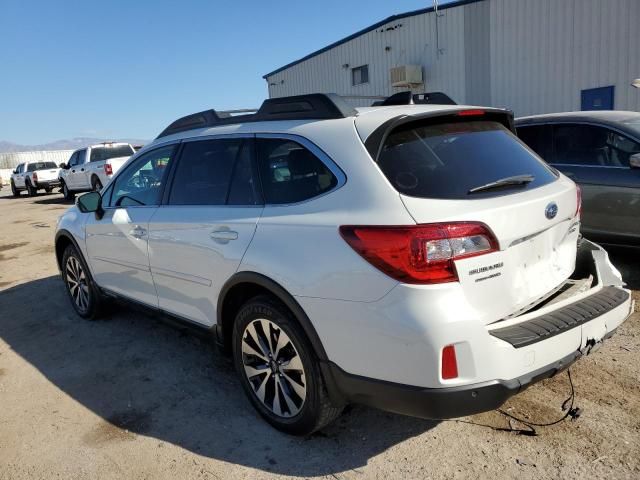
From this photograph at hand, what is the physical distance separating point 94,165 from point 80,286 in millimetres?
13445

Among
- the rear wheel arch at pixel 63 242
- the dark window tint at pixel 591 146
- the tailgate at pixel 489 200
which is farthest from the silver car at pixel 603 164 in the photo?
the rear wheel arch at pixel 63 242

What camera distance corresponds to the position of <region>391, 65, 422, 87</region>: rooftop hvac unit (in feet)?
53.0

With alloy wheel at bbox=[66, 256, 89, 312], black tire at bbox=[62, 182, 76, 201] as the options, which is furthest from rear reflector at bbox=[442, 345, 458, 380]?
black tire at bbox=[62, 182, 76, 201]

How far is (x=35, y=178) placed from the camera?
2512 cm

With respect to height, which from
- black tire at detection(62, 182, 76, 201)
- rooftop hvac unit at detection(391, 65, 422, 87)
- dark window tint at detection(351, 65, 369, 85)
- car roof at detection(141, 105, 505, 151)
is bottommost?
black tire at detection(62, 182, 76, 201)

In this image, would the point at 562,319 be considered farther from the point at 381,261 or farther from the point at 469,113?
the point at 469,113

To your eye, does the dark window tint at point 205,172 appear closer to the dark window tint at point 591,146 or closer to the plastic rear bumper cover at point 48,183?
the dark window tint at point 591,146

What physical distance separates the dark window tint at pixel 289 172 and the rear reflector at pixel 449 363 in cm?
93

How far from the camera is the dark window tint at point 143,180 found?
3795 mm

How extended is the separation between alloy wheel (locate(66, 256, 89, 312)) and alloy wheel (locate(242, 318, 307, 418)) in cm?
263

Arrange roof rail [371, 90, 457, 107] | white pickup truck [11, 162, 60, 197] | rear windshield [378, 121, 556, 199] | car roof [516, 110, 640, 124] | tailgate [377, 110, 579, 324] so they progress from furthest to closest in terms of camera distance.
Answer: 1. white pickup truck [11, 162, 60, 197]
2. car roof [516, 110, 640, 124]
3. roof rail [371, 90, 457, 107]
4. rear windshield [378, 121, 556, 199]
5. tailgate [377, 110, 579, 324]

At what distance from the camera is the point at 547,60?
547 inches

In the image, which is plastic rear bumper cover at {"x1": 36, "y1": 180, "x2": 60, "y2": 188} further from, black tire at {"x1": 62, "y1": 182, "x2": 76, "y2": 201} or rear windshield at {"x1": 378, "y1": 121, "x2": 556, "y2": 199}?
rear windshield at {"x1": 378, "y1": 121, "x2": 556, "y2": 199}

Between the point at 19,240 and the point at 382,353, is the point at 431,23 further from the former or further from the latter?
the point at 382,353
